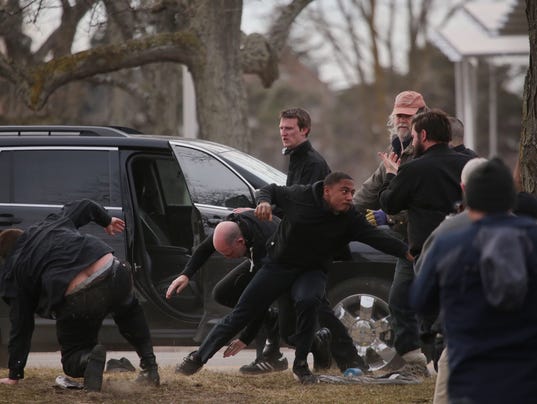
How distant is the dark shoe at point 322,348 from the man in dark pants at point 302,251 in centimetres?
40

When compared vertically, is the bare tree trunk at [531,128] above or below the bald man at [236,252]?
above

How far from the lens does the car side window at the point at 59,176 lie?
9766 millimetres

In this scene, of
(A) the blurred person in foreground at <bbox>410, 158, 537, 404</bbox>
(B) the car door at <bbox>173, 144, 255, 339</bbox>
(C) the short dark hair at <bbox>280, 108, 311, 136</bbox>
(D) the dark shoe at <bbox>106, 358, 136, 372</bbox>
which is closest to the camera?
Answer: (A) the blurred person in foreground at <bbox>410, 158, 537, 404</bbox>

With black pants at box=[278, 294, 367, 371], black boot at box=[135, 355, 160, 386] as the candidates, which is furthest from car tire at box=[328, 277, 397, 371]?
black boot at box=[135, 355, 160, 386]

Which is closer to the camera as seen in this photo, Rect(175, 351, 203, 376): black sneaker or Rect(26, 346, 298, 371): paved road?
Rect(175, 351, 203, 376): black sneaker

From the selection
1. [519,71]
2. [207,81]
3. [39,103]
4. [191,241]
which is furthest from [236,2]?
[519,71]

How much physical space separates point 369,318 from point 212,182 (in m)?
1.60

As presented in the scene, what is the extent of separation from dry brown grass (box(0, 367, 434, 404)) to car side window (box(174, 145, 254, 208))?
1.37 metres

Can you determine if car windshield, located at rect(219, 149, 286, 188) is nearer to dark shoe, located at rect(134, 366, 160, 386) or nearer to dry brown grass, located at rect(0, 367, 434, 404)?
dry brown grass, located at rect(0, 367, 434, 404)

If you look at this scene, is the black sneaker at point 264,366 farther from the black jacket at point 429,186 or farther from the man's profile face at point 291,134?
the black jacket at point 429,186

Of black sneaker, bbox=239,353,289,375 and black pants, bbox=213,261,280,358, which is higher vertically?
black pants, bbox=213,261,280,358

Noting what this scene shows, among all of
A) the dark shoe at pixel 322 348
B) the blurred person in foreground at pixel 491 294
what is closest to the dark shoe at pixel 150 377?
the dark shoe at pixel 322 348

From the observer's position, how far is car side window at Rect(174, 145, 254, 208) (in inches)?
377

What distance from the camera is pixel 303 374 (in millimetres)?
8781
